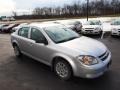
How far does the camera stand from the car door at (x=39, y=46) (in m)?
5.61

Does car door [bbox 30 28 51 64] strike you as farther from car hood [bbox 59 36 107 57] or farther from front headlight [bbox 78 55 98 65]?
front headlight [bbox 78 55 98 65]

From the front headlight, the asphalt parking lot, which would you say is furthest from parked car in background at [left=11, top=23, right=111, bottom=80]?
the asphalt parking lot

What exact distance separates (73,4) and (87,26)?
234 ft

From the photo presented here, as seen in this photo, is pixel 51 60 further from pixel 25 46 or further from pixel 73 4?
pixel 73 4

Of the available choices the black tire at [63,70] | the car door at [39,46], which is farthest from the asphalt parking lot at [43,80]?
the car door at [39,46]

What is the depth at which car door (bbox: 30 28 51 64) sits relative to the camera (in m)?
5.61

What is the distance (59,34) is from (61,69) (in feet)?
4.14

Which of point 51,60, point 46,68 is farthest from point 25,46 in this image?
point 51,60

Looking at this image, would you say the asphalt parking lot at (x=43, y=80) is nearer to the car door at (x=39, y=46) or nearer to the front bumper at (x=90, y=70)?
the front bumper at (x=90, y=70)

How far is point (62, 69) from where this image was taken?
5.21 metres

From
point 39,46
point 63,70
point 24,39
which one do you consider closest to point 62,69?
point 63,70

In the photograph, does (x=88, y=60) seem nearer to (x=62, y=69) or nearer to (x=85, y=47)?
(x=85, y=47)

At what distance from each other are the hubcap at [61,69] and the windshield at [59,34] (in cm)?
74

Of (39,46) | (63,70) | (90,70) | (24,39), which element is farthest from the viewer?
(24,39)
